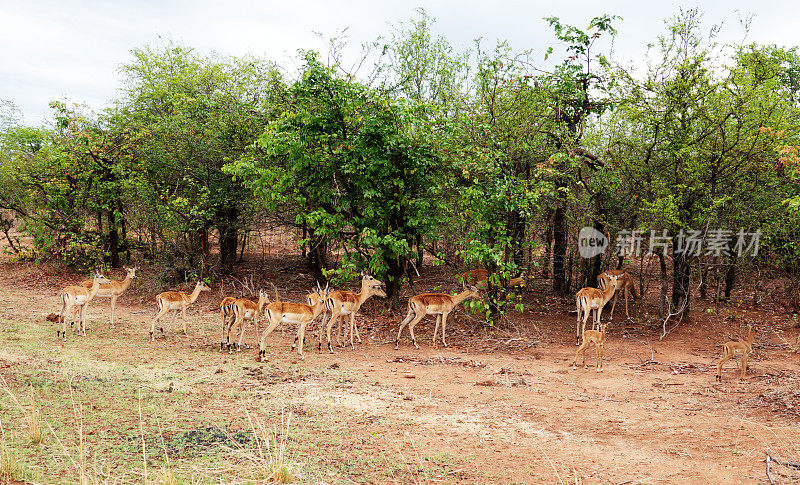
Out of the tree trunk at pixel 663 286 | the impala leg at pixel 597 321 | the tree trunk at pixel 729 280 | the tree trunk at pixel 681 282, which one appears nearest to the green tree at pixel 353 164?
the impala leg at pixel 597 321

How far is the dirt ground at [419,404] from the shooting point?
6.22m

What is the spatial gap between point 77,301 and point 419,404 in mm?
8829

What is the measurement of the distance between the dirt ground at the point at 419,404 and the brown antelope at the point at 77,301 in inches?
17.3

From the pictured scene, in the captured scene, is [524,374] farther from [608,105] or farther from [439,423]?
[608,105]

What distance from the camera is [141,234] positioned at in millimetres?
22578

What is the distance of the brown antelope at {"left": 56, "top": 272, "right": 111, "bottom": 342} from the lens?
41.9 feet

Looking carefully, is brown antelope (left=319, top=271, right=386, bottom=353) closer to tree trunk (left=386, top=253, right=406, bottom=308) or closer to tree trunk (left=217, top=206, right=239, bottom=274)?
tree trunk (left=386, top=253, right=406, bottom=308)

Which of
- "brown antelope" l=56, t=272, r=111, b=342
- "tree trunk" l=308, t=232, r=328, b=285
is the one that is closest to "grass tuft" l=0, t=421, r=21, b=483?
"brown antelope" l=56, t=272, r=111, b=342

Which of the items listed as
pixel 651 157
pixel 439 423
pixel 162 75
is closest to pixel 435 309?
pixel 439 423

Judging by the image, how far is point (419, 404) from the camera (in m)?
8.78

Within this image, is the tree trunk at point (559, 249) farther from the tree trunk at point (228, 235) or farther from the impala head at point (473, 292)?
the tree trunk at point (228, 235)

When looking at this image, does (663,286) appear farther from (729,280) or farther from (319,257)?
(319,257)

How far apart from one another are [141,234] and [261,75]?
8123 millimetres

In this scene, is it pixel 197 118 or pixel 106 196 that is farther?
pixel 106 196
